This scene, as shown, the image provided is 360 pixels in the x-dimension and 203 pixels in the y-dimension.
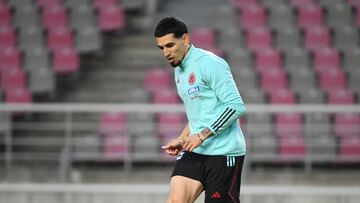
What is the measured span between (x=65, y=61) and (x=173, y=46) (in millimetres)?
7044

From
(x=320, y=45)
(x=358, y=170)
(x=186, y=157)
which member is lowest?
(x=358, y=170)

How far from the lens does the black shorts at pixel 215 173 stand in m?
5.19

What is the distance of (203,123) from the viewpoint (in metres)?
5.15

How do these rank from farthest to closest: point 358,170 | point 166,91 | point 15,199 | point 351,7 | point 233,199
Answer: point 351,7
point 166,91
point 358,170
point 15,199
point 233,199

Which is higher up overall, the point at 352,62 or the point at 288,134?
the point at 352,62

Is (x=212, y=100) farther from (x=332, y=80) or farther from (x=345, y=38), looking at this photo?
(x=345, y=38)

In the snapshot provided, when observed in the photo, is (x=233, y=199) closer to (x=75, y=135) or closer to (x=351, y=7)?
(x=75, y=135)

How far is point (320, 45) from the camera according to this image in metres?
12.0

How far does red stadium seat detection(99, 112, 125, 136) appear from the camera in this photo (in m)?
10.1

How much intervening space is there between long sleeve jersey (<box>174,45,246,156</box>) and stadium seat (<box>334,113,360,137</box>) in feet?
16.3

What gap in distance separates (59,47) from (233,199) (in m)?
Answer: 7.35

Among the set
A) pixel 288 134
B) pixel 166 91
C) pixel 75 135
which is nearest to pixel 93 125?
pixel 75 135

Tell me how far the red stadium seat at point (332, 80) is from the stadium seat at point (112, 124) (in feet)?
8.26

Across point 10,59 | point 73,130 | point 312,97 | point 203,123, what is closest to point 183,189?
point 203,123
